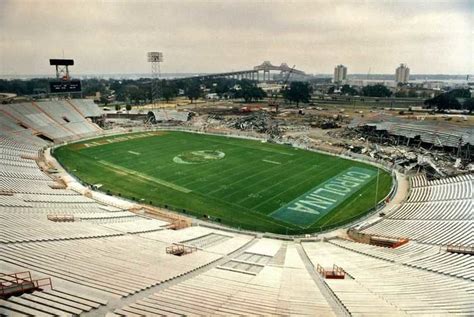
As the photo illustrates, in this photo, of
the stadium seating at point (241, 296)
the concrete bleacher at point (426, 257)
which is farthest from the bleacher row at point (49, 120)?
the concrete bleacher at point (426, 257)

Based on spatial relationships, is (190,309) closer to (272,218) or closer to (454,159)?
(272,218)

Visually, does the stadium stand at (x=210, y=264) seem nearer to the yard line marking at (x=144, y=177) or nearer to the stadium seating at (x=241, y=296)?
the stadium seating at (x=241, y=296)

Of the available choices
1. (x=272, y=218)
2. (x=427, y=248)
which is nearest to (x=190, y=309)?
(x=427, y=248)

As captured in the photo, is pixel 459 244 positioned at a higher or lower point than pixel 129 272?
lower

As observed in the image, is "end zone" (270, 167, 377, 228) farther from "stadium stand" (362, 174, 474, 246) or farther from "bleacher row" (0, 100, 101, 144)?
"bleacher row" (0, 100, 101, 144)

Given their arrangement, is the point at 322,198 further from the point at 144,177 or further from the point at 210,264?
the point at 144,177

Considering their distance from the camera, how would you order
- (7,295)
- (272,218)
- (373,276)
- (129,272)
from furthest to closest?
(272,218) < (373,276) < (129,272) < (7,295)
